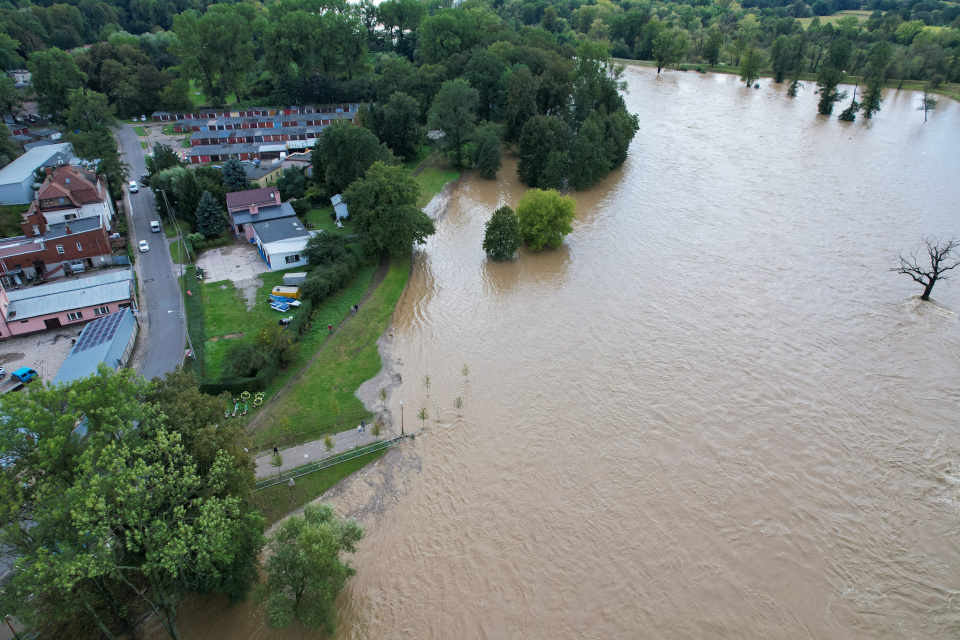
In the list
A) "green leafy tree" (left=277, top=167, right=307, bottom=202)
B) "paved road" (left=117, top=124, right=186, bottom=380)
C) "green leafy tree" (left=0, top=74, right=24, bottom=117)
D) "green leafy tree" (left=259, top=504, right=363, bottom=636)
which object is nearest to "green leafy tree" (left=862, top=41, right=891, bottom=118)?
"green leafy tree" (left=277, top=167, right=307, bottom=202)

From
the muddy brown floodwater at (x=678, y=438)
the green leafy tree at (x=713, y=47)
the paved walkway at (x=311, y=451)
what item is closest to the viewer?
the muddy brown floodwater at (x=678, y=438)

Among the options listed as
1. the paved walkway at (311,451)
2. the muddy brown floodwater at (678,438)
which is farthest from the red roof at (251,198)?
the paved walkway at (311,451)

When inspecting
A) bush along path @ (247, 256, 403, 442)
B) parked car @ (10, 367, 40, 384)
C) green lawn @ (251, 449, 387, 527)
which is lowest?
green lawn @ (251, 449, 387, 527)

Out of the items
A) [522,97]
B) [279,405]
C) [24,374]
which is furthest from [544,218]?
[24,374]

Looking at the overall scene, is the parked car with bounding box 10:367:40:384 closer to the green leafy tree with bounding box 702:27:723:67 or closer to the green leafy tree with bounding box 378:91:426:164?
the green leafy tree with bounding box 378:91:426:164

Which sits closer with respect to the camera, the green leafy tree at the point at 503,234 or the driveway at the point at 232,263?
the driveway at the point at 232,263

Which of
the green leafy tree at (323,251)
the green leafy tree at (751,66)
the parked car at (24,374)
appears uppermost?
the green leafy tree at (751,66)

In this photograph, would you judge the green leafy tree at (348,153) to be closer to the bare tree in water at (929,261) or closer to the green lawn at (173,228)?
the green lawn at (173,228)
